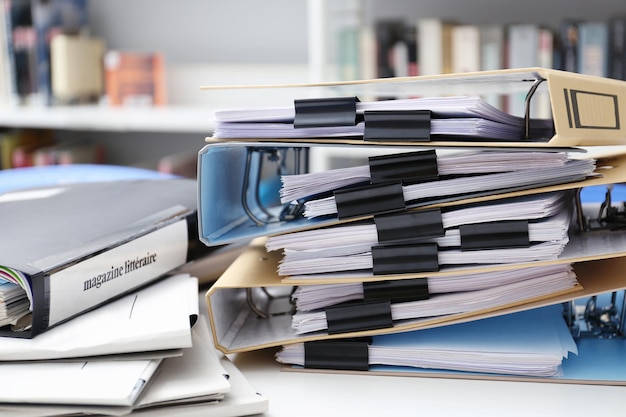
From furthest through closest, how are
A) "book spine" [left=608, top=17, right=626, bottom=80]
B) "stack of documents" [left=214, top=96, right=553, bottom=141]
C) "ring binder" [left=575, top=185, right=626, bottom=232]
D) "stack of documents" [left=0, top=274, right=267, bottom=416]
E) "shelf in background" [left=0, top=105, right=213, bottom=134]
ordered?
"shelf in background" [left=0, top=105, right=213, bottom=134] → "book spine" [left=608, top=17, right=626, bottom=80] → "ring binder" [left=575, top=185, right=626, bottom=232] → "stack of documents" [left=214, top=96, right=553, bottom=141] → "stack of documents" [left=0, top=274, right=267, bottom=416]

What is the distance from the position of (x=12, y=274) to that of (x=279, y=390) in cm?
23

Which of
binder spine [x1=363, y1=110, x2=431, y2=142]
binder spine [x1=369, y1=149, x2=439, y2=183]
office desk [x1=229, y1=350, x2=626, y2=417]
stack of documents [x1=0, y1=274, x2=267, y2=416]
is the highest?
binder spine [x1=363, y1=110, x2=431, y2=142]

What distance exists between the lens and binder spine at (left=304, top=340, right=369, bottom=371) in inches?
25.4

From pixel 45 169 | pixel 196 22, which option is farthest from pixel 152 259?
pixel 196 22

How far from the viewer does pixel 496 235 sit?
0.62m

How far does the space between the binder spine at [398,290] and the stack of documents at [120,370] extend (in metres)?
0.14

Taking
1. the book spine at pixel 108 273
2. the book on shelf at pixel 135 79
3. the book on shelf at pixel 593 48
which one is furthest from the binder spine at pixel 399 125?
the book on shelf at pixel 135 79

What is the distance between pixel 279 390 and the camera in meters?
→ 0.61

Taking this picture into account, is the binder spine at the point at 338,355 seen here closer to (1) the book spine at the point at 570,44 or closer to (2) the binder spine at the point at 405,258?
(2) the binder spine at the point at 405,258

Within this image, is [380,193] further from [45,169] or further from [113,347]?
[45,169]

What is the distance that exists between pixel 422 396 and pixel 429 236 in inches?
5.2

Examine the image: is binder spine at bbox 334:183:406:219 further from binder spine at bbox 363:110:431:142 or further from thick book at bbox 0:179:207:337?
thick book at bbox 0:179:207:337

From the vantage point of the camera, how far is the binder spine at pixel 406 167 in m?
0.63

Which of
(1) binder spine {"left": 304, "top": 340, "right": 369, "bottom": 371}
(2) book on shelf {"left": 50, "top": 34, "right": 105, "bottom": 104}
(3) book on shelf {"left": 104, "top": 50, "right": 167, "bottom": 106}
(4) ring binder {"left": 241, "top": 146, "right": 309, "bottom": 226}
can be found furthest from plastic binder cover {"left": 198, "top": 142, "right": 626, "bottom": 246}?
(2) book on shelf {"left": 50, "top": 34, "right": 105, "bottom": 104}
